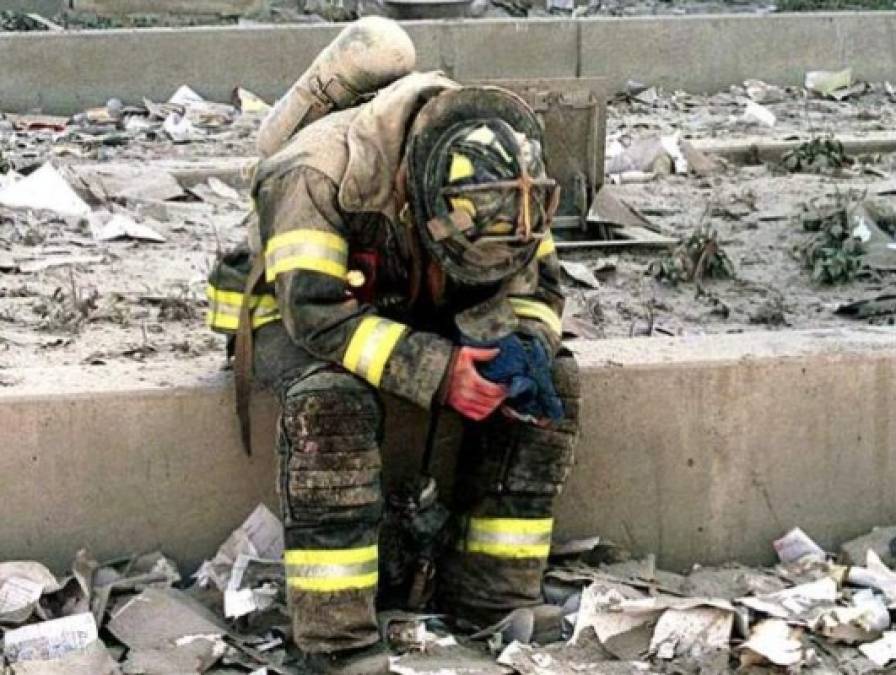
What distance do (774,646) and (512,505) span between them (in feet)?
2.52

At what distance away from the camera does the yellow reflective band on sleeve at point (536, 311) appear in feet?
14.3

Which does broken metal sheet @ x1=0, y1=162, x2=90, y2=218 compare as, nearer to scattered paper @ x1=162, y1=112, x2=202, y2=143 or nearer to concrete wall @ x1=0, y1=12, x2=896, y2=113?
scattered paper @ x1=162, y1=112, x2=202, y2=143

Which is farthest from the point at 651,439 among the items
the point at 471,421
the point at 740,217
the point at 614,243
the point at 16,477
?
the point at 740,217

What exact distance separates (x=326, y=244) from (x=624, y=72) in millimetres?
8086

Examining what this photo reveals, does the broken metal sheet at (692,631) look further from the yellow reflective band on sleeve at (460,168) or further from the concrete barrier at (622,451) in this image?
the yellow reflective band on sleeve at (460,168)

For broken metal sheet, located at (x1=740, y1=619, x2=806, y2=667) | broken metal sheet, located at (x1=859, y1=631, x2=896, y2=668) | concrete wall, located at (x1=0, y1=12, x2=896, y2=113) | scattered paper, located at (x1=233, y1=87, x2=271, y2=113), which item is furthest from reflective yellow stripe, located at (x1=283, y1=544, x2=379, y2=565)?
concrete wall, located at (x1=0, y1=12, x2=896, y2=113)

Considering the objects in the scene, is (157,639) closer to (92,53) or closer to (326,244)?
(326,244)

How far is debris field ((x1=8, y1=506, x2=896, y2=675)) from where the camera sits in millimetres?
4250

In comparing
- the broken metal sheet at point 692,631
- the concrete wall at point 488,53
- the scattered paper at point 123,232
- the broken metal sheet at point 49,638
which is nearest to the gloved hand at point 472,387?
the broken metal sheet at point 692,631

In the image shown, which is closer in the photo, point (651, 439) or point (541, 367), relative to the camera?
point (541, 367)

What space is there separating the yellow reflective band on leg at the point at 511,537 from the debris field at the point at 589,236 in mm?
993

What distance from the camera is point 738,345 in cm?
509

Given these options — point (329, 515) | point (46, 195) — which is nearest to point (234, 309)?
point (329, 515)

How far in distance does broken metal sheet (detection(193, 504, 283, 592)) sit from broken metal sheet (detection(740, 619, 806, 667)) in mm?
1317
